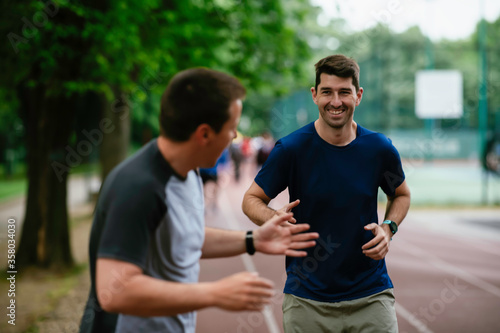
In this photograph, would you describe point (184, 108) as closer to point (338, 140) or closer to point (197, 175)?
point (197, 175)

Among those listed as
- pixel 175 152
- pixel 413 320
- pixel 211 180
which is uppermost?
pixel 175 152

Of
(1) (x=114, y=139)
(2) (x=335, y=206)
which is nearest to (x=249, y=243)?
(2) (x=335, y=206)

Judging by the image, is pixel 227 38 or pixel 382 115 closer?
pixel 227 38

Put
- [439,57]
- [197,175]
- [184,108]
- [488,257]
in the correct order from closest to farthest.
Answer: [184,108] < [197,175] < [488,257] < [439,57]

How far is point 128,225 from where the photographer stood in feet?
5.70

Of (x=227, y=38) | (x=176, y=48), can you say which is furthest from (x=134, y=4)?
(x=227, y=38)

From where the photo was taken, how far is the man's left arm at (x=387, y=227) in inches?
113

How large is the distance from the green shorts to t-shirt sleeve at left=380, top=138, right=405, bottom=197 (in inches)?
23.9

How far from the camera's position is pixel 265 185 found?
3.15 metres

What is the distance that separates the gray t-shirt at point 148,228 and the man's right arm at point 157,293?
0.03 m

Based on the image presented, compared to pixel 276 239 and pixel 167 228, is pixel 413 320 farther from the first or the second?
pixel 167 228

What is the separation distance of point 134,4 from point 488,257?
7126 millimetres

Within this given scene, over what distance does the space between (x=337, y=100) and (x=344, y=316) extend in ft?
3.73

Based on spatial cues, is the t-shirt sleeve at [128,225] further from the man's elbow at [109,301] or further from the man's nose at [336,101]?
the man's nose at [336,101]
